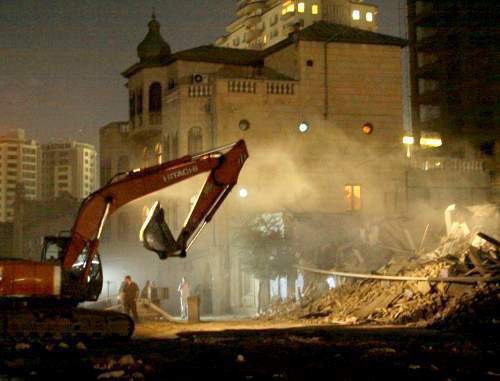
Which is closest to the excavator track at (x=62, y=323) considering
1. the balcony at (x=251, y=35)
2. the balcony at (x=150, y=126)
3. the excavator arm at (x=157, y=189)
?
the excavator arm at (x=157, y=189)

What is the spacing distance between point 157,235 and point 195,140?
2205 cm

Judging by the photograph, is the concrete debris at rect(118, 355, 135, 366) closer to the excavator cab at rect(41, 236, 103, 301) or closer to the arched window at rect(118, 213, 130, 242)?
the excavator cab at rect(41, 236, 103, 301)

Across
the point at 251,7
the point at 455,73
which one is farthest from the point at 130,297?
the point at 251,7

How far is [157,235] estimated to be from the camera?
73.1ft

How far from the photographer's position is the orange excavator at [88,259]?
2116 cm

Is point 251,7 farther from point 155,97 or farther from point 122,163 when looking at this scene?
point 155,97

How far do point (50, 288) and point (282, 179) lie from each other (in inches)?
929

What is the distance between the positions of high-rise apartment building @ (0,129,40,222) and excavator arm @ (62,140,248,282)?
14585 centimetres

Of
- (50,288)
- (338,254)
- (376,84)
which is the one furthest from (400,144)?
(50,288)

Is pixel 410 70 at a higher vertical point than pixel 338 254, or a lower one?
higher

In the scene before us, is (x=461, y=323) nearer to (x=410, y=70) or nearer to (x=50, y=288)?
(x=50, y=288)

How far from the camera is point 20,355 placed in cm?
1894

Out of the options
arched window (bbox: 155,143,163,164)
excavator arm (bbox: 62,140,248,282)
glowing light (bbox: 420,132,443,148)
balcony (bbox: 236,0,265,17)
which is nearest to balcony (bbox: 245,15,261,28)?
balcony (bbox: 236,0,265,17)

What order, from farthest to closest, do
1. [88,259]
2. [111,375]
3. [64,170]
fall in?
1. [64,170]
2. [88,259]
3. [111,375]
